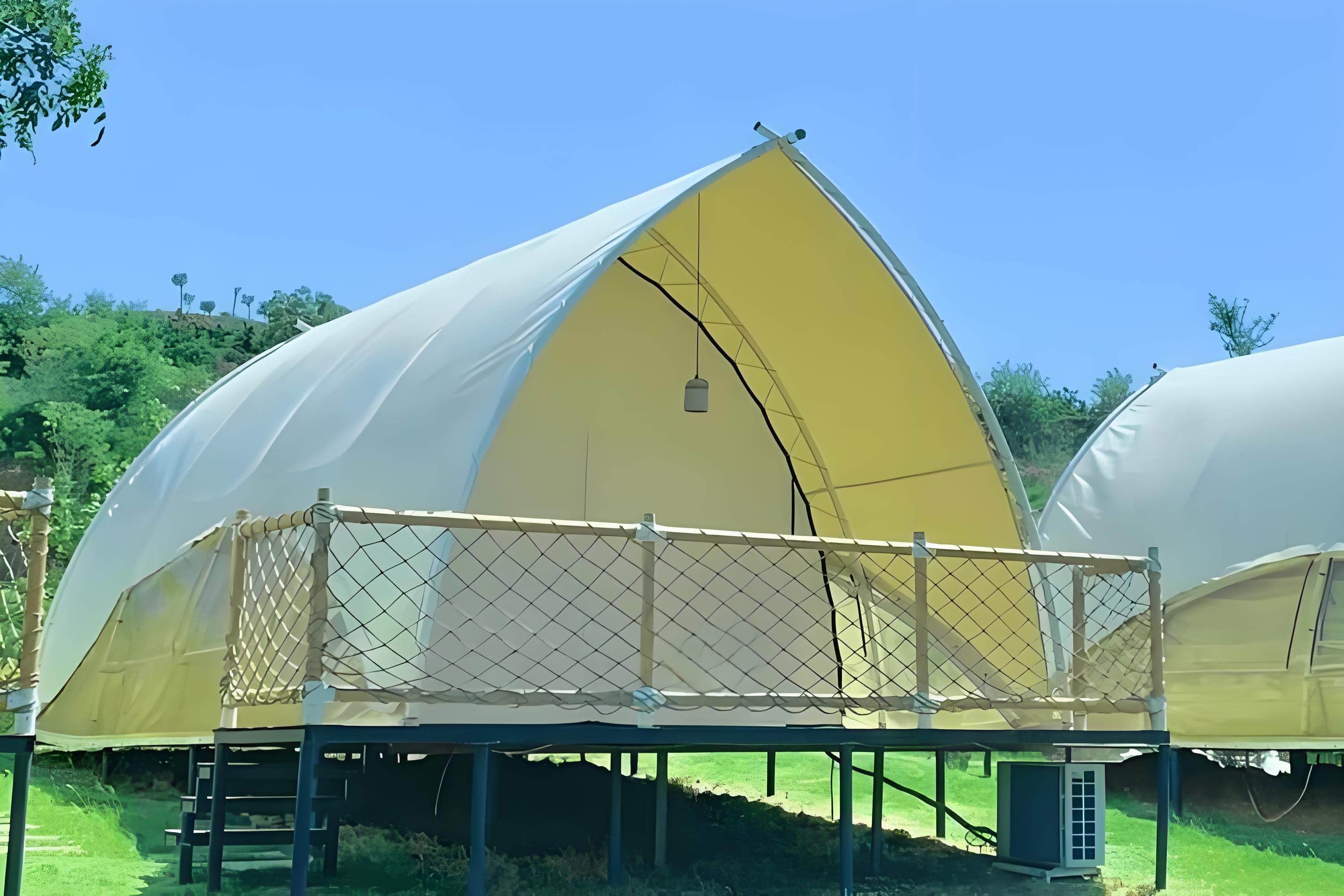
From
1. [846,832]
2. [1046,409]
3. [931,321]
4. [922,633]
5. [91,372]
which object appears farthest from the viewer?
[1046,409]

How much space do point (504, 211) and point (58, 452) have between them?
19.3 m

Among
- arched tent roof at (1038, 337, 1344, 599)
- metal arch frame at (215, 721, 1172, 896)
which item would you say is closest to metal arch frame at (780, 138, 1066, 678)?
metal arch frame at (215, 721, 1172, 896)

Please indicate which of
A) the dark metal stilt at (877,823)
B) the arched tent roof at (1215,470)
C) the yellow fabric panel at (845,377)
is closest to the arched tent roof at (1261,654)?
the arched tent roof at (1215,470)

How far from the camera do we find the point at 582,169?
44.1 meters

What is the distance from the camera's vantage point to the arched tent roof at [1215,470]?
1155cm

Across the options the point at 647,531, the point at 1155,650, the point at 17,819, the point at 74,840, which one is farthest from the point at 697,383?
the point at 74,840

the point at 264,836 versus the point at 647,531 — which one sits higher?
the point at 647,531

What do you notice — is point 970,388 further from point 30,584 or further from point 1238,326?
point 1238,326

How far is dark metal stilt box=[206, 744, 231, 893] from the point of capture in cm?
724

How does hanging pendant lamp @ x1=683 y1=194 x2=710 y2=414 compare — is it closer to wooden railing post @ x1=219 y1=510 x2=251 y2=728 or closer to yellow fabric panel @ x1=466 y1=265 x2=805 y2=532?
yellow fabric panel @ x1=466 y1=265 x2=805 y2=532

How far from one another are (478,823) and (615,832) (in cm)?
162

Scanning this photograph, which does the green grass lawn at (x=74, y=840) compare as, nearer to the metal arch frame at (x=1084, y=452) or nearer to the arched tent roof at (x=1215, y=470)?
the arched tent roof at (x=1215, y=470)

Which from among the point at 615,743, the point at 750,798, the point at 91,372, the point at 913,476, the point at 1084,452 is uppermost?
the point at 91,372

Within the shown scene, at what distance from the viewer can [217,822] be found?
23.9ft
